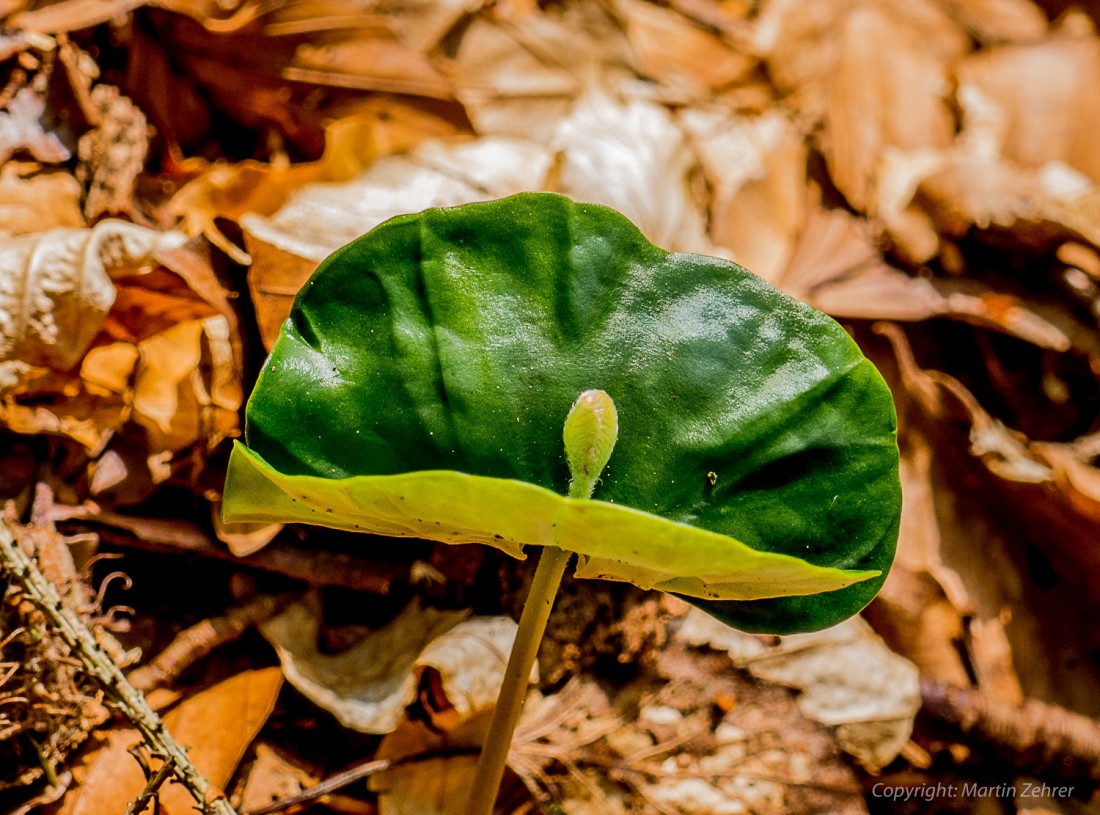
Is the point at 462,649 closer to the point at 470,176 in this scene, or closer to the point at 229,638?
the point at 229,638

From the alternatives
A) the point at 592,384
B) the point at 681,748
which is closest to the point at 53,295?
the point at 592,384

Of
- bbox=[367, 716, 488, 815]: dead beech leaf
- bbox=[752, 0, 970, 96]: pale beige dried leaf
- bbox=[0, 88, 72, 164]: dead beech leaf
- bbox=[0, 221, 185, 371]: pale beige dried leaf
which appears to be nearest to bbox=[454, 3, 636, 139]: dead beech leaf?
bbox=[752, 0, 970, 96]: pale beige dried leaf

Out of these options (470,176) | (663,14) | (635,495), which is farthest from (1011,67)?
(635,495)

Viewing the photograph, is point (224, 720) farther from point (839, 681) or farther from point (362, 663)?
point (839, 681)

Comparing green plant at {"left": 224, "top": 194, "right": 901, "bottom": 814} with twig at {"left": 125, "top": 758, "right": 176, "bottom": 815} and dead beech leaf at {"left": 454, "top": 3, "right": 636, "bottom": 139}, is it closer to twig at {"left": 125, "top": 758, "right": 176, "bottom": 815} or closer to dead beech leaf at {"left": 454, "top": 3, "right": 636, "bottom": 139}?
twig at {"left": 125, "top": 758, "right": 176, "bottom": 815}

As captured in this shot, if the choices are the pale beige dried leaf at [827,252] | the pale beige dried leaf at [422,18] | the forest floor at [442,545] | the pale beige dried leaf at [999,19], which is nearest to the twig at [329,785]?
the forest floor at [442,545]

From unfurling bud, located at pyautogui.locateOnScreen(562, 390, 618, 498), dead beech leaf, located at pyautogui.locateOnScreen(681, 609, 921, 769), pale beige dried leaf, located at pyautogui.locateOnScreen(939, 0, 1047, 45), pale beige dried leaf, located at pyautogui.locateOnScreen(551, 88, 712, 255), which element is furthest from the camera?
pale beige dried leaf, located at pyautogui.locateOnScreen(939, 0, 1047, 45)
